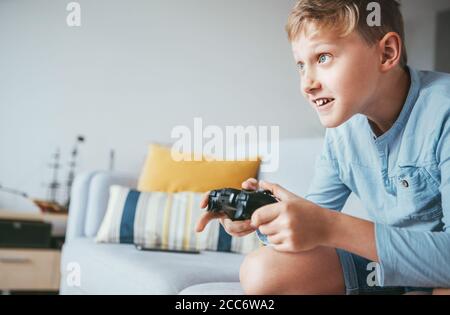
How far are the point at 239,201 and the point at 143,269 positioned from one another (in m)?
0.49

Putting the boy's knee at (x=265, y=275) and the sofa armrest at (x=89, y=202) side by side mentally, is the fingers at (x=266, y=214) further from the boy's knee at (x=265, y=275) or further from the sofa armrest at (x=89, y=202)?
the sofa armrest at (x=89, y=202)

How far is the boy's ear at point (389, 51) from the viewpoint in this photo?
0.73 metres

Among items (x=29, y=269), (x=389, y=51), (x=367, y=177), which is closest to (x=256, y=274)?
(x=367, y=177)

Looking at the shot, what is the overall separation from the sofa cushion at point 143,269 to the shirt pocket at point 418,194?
0.46 meters

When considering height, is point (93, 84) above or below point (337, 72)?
above

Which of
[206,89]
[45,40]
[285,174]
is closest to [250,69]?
[206,89]

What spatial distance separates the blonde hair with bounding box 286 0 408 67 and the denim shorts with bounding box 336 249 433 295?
0.30 m

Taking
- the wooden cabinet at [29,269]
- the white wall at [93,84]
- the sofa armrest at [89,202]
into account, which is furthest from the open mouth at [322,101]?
the wooden cabinet at [29,269]

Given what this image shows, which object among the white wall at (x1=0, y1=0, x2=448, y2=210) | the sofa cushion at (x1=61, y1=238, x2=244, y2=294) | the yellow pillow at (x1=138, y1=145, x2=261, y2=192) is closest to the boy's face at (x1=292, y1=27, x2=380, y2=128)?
the sofa cushion at (x1=61, y1=238, x2=244, y2=294)

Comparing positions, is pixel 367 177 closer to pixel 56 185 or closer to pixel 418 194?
pixel 418 194

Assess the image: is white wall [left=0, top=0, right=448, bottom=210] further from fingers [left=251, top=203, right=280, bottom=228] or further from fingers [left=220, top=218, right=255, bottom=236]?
fingers [left=251, top=203, right=280, bottom=228]

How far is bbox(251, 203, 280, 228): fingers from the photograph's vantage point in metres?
0.60

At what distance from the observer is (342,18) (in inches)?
28.0
